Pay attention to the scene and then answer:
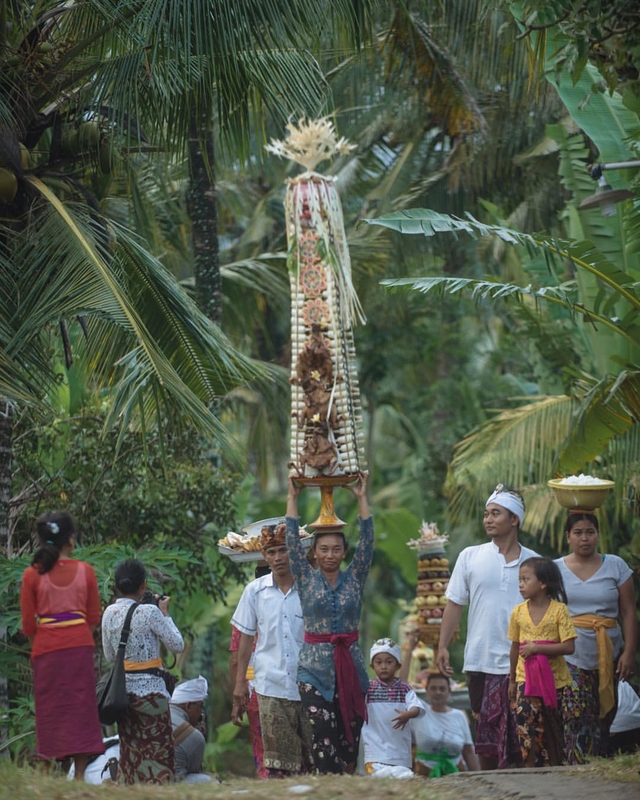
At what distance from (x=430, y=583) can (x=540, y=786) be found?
4316mm

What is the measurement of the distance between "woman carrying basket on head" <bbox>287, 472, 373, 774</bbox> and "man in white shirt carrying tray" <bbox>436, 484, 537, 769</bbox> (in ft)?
3.00

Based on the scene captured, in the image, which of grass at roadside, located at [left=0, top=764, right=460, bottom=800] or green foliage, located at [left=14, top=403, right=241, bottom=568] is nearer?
grass at roadside, located at [left=0, top=764, right=460, bottom=800]

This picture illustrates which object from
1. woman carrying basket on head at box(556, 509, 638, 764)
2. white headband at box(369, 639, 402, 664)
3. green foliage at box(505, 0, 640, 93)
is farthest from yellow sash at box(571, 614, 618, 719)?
green foliage at box(505, 0, 640, 93)

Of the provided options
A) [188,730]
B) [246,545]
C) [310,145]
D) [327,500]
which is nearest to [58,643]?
[327,500]

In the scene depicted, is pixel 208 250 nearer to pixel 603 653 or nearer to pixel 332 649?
pixel 332 649

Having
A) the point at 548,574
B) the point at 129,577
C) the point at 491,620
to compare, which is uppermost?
the point at 129,577

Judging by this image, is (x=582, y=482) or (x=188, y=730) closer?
(x=582, y=482)

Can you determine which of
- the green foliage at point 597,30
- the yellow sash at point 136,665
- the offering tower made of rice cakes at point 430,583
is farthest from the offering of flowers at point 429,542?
the green foliage at point 597,30

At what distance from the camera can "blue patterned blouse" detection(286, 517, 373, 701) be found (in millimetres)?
7125

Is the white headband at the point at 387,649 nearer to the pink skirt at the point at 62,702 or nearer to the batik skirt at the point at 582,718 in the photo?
the batik skirt at the point at 582,718

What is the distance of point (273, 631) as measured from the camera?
7.78m

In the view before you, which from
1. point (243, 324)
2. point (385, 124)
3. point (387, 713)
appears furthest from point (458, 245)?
point (387, 713)

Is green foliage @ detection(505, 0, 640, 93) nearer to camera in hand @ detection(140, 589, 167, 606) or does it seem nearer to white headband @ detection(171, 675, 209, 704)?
camera in hand @ detection(140, 589, 167, 606)

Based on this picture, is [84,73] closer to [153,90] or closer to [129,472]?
[153,90]
